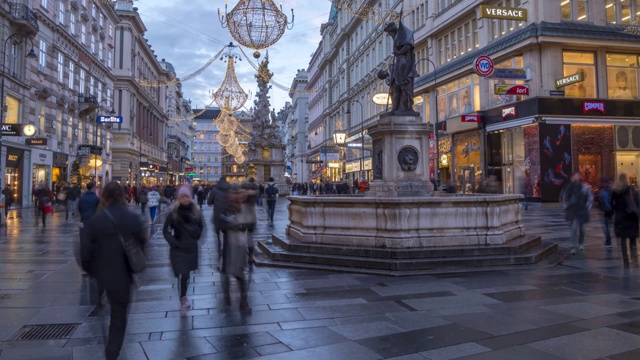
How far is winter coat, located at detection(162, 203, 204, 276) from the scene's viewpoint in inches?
230

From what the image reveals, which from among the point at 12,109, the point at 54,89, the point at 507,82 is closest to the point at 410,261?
the point at 507,82

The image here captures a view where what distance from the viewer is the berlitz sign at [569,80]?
2416cm

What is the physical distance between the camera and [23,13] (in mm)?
29609

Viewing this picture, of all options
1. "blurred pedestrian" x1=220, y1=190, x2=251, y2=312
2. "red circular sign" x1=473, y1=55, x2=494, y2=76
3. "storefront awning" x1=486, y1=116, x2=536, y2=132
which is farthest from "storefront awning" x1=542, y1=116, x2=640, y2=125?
"blurred pedestrian" x1=220, y1=190, x2=251, y2=312

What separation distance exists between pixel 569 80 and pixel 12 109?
3386cm

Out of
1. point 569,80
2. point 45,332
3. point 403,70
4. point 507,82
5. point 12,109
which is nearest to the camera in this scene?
point 45,332

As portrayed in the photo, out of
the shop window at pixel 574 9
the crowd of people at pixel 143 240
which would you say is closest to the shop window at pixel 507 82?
the shop window at pixel 574 9

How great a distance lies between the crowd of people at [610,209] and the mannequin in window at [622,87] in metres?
21.3

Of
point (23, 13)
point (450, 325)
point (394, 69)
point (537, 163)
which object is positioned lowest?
point (450, 325)

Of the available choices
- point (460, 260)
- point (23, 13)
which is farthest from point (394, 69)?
point (23, 13)

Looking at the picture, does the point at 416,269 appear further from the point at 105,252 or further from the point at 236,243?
the point at 105,252

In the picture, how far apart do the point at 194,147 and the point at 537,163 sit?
4690 inches

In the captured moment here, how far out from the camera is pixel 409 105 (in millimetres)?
12977

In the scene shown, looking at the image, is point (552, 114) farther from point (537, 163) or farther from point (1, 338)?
point (1, 338)
